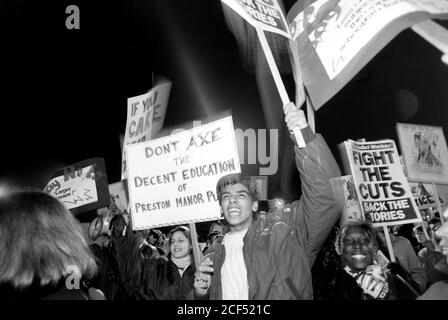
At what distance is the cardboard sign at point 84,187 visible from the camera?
438cm

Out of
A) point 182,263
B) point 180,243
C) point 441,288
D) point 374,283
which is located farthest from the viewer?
point 180,243

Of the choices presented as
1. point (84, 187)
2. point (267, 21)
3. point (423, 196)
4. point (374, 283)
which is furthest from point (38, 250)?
point (423, 196)

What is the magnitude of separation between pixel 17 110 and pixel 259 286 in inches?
303

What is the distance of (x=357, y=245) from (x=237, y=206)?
1202mm

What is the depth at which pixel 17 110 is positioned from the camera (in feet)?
28.1

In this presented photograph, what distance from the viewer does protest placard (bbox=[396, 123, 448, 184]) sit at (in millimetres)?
5172

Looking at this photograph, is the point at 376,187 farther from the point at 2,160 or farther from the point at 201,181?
the point at 2,160

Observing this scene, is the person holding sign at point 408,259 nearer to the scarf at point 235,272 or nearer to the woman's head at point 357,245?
the woman's head at point 357,245

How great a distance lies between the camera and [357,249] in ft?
10.6

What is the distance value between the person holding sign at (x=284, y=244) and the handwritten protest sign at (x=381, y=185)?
2.08m

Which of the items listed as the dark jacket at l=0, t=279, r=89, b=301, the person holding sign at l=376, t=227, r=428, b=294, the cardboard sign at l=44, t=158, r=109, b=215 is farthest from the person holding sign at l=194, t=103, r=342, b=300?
the cardboard sign at l=44, t=158, r=109, b=215

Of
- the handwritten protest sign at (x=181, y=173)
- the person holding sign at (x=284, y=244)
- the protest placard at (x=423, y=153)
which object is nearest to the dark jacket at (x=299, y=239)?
the person holding sign at (x=284, y=244)

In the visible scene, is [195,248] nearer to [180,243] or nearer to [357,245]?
[180,243]

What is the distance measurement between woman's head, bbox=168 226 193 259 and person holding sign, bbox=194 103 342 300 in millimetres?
1178
